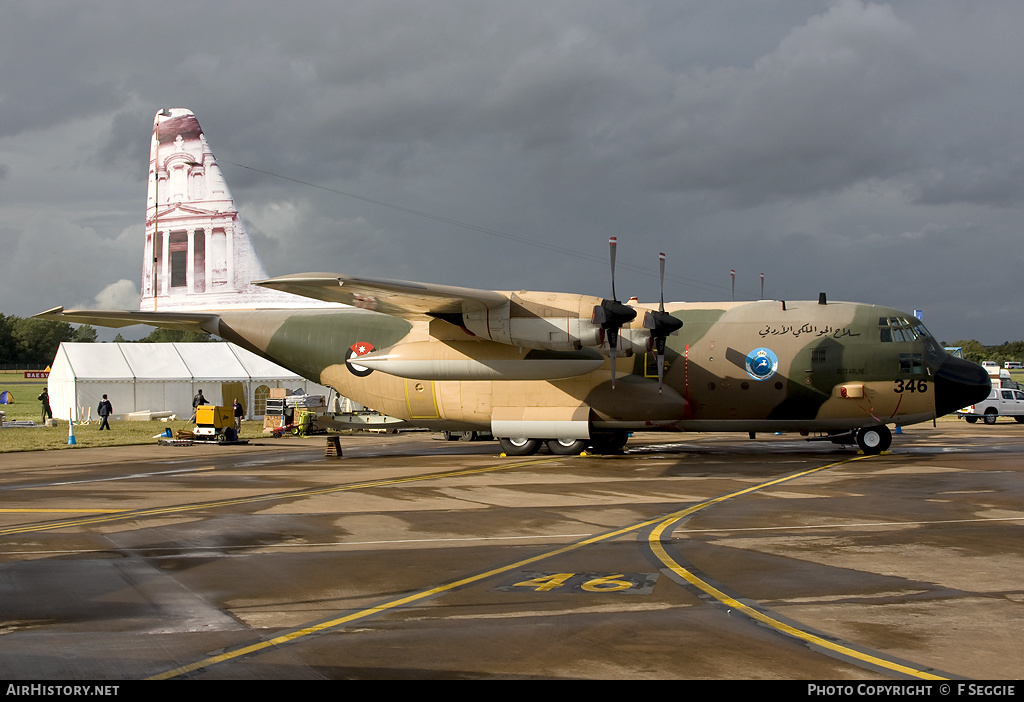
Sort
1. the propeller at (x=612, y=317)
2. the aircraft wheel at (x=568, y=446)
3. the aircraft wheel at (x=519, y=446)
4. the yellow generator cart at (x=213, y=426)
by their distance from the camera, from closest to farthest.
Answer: the propeller at (x=612, y=317)
the aircraft wheel at (x=568, y=446)
the aircraft wheel at (x=519, y=446)
the yellow generator cart at (x=213, y=426)

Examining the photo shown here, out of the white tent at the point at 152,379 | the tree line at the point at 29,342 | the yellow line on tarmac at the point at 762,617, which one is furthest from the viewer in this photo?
the tree line at the point at 29,342

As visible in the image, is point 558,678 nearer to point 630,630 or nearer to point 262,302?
point 630,630

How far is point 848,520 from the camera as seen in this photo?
45.7 feet

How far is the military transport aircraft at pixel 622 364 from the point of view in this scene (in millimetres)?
22984

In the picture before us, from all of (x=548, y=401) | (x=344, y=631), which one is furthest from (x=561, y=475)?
(x=344, y=631)

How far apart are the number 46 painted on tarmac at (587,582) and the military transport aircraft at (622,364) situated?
39.4 feet

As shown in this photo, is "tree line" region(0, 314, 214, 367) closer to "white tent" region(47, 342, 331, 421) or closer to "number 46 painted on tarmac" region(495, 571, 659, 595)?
"white tent" region(47, 342, 331, 421)

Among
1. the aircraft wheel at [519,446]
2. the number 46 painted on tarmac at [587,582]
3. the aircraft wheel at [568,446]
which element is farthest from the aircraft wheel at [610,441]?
the number 46 painted on tarmac at [587,582]

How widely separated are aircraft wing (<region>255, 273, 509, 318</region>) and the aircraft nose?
12.5m

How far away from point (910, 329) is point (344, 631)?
21.3 m

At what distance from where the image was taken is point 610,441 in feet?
90.3

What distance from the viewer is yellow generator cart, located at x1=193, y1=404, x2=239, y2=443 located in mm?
33438

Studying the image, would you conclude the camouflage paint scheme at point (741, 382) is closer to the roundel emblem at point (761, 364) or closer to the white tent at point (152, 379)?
the roundel emblem at point (761, 364)

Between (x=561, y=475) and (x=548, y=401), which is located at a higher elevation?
(x=548, y=401)
